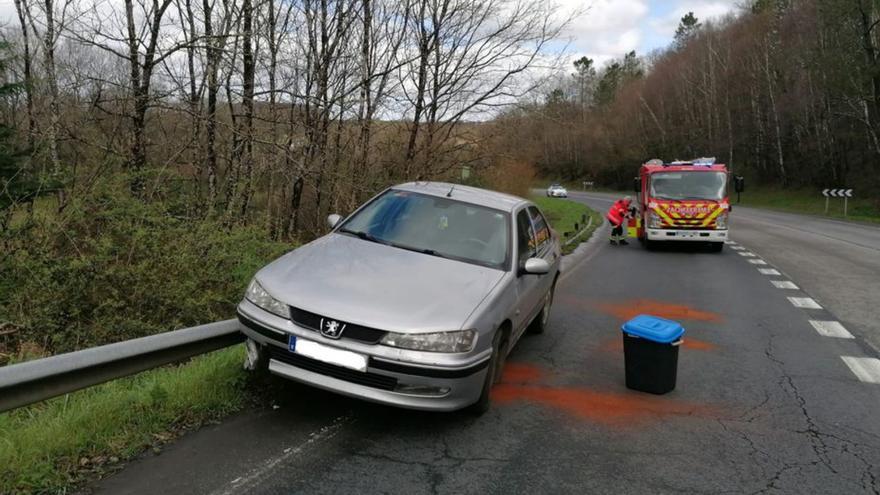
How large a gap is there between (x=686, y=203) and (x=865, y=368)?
1134 centimetres

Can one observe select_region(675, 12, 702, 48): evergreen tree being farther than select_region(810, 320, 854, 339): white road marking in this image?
Yes

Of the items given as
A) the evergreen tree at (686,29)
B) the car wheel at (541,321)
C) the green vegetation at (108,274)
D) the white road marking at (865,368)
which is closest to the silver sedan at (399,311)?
the car wheel at (541,321)

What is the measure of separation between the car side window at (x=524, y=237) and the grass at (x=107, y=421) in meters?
2.51

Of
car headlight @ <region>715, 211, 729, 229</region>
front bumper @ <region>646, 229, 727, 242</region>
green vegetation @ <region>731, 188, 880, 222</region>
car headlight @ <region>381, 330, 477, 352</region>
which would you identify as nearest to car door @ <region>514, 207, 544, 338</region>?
car headlight @ <region>381, 330, 477, 352</region>

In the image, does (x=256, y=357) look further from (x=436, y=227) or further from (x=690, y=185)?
(x=690, y=185)

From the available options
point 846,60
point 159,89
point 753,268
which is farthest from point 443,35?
point 846,60

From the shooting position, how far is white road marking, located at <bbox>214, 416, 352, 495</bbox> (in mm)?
3270

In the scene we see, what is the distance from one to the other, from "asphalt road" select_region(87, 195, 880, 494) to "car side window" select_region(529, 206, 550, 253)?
1.07 metres

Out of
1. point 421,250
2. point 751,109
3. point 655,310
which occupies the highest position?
point 751,109

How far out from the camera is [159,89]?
10.2 meters

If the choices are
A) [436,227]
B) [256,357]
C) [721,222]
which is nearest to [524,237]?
[436,227]

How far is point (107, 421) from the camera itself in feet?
12.4

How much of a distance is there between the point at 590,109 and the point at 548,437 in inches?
4140

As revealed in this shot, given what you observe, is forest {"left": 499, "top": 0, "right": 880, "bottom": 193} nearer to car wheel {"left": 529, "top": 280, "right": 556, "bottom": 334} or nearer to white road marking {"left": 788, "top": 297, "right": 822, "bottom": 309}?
white road marking {"left": 788, "top": 297, "right": 822, "bottom": 309}
